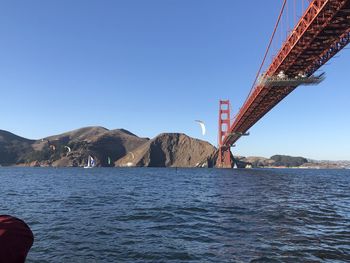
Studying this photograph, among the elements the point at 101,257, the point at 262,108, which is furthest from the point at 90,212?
the point at 262,108

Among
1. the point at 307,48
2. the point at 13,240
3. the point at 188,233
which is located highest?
the point at 307,48

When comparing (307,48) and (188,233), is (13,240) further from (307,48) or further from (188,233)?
(307,48)

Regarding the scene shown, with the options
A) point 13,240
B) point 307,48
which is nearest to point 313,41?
point 307,48

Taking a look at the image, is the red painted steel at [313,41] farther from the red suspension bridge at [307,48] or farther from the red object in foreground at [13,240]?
the red object in foreground at [13,240]

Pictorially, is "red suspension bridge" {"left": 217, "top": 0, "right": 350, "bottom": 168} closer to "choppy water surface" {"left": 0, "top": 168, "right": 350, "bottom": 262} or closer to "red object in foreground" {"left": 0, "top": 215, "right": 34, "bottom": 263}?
"choppy water surface" {"left": 0, "top": 168, "right": 350, "bottom": 262}

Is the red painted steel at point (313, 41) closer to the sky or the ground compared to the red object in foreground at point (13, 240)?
closer to the sky

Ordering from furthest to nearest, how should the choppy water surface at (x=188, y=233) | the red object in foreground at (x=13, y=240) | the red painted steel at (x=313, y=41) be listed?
1. the red painted steel at (x=313, y=41)
2. the choppy water surface at (x=188, y=233)
3. the red object in foreground at (x=13, y=240)

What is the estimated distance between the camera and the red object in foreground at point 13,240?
229 centimetres

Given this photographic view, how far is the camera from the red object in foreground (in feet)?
7.50

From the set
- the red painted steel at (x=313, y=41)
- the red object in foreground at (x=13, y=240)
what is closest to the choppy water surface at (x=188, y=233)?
the red object in foreground at (x=13, y=240)

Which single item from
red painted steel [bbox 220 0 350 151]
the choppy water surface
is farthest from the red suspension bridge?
the choppy water surface

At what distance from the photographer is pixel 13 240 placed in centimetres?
231

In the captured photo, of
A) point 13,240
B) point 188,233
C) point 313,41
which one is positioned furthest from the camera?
point 313,41

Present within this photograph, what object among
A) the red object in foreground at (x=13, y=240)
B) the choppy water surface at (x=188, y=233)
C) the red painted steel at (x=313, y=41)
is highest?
the red painted steel at (x=313, y=41)
